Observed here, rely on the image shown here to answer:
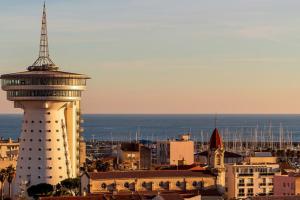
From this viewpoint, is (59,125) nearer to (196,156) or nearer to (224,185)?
(224,185)

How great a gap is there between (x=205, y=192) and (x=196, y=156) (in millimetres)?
75799

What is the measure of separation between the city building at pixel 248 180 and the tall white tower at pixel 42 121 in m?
23.2

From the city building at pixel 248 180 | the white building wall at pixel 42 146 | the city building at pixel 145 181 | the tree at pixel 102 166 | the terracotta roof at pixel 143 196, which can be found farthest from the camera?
the tree at pixel 102 166

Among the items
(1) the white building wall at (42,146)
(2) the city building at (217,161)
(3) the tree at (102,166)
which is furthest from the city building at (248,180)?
(3) the tree at (102,166)

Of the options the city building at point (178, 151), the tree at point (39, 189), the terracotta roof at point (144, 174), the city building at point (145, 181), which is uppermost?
the city building at point (178, 151)

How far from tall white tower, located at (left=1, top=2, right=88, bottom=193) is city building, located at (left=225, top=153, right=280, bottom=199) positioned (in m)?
23.2

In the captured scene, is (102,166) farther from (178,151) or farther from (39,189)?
(39,189)

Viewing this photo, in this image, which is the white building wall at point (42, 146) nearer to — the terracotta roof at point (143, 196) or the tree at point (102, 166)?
the terracotta roof at point (143, 196)

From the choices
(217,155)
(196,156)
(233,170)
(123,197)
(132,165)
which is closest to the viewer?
(123,197)

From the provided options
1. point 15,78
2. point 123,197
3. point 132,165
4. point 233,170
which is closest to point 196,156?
point 132,165

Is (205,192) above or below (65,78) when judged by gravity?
below

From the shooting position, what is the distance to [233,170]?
13250 cm

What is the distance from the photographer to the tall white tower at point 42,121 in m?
127

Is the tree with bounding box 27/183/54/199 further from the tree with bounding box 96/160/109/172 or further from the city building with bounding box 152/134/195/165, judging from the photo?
the city building with bounding box 152/134/195/165
